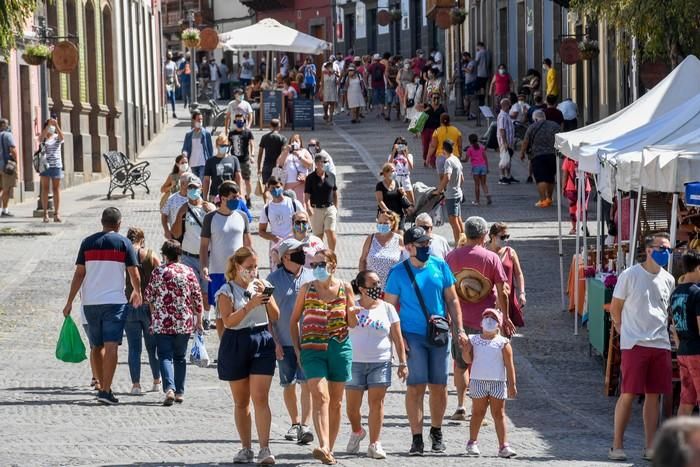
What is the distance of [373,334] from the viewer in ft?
33.0

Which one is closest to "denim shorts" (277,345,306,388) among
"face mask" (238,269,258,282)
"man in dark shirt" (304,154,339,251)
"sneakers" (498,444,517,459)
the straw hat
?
"face mask" (238,269,258,282)

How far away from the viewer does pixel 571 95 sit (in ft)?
125

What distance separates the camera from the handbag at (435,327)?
10.2 meters

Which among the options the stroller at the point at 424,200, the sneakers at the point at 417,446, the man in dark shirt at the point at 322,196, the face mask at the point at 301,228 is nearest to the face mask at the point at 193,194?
the face mask at the point at 301,228

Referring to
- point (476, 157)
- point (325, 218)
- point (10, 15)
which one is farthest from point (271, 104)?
point (10, 15)

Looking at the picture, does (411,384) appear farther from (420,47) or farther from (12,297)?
(420,47)

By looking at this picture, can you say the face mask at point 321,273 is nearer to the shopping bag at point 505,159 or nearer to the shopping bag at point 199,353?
the shopping bag at point 199,353

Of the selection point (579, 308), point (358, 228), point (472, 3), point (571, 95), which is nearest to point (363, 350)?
point (579, 308)

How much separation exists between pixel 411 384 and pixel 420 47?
150 feet

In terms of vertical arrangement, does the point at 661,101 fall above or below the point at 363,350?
above

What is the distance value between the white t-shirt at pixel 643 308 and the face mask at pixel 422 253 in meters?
1.28

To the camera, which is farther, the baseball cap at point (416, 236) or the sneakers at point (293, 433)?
the sneakers at point (293, 433)

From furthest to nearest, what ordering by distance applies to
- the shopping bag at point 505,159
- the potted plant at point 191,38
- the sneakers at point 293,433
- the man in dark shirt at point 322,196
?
the potted plant at point 191,38 → the shopping bag at point 505,159 → the man in dark shirt at point 322,196 → the sneakers at point 293,433

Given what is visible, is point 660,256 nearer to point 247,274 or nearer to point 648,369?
point 648,369
